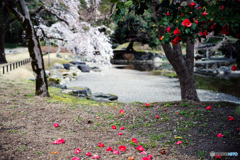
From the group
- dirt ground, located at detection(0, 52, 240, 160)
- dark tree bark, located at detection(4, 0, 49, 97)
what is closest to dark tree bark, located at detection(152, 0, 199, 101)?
dirt ground, located at detection(0, 52, 240, 160)

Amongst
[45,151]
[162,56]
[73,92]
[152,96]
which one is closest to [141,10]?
[45,151]

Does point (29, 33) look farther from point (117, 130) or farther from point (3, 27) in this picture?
point (3, 27)

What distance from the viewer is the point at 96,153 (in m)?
3.98

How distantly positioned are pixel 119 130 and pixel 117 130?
49 mm

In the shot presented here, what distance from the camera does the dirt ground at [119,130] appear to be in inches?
154

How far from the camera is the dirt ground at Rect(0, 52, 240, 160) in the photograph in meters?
3.91

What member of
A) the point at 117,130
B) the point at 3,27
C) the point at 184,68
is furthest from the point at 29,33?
the point at 3,27

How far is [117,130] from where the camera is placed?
5328 millimetres

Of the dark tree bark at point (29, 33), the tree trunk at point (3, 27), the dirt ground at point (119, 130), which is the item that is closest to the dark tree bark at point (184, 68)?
the dirt ground at point (119, 130)

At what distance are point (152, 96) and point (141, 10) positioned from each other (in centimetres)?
1007

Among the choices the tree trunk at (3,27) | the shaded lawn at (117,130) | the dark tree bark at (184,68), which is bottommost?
the shaded lawn at (117,130)

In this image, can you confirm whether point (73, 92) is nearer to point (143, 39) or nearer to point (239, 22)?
point (239, 22)

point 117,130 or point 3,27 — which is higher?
point 3,27

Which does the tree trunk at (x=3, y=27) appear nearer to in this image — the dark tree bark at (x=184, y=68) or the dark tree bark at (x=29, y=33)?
the dark tree bark at (x=29, y=33)
